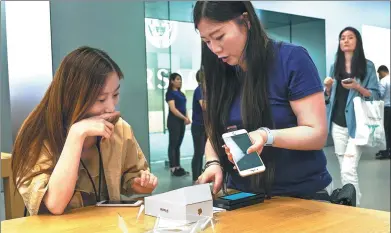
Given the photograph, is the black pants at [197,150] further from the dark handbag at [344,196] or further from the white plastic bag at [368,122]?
the dark handbag at [344,196]

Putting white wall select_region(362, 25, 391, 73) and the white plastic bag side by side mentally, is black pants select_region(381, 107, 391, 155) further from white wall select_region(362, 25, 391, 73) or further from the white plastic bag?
the white plastic bag

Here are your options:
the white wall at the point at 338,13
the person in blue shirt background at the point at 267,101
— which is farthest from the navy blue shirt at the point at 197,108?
the person in blue shirt background at the point at 267,101

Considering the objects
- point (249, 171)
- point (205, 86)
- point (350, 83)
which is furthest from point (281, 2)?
point (249, 171)

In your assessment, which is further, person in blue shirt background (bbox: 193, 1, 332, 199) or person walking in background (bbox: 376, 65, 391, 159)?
person walking in background (bbox: 376, 65, 391, 159)

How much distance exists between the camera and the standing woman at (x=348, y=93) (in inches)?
116

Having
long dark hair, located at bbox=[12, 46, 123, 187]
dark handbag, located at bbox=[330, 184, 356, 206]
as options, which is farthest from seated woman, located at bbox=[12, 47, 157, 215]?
dark handbag, located at bbox=[330, 184, 356, 206]

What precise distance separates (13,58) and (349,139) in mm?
2165

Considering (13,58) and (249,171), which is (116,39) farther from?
(249,171)

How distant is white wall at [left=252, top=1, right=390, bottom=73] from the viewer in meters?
6.16

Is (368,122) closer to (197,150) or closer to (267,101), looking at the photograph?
(197,150)

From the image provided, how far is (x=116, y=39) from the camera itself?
2.79 metres

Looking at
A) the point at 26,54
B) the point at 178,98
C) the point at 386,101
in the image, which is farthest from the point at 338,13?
the point at 26,54

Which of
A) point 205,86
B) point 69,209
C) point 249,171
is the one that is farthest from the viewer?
point 205,86

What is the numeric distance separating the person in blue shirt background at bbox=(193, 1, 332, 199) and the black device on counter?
0.21 feet
